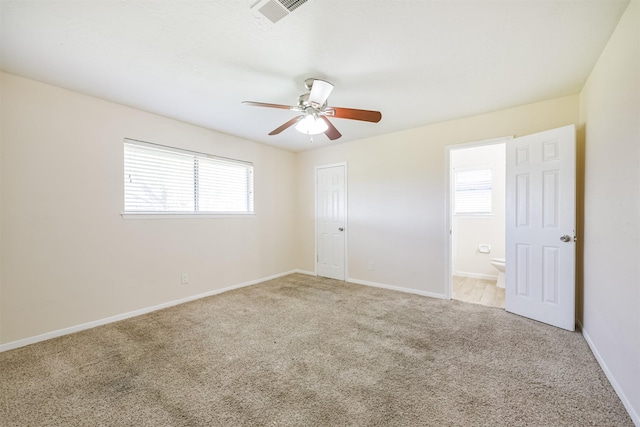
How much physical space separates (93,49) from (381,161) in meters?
3.42

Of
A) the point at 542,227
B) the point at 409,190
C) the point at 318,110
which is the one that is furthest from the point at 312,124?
the point at 542,227

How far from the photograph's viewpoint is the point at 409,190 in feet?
12.4

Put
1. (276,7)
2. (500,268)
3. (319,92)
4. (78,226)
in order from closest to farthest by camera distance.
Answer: (276,7) → (319,92) → (78,226) → (500,268)

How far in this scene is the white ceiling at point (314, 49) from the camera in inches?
62.0

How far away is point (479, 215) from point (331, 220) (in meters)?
2.65

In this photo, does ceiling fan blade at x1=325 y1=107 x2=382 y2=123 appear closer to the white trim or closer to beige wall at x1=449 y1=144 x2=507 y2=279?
the white trim

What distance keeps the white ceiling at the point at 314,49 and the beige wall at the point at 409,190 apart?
1.13ft

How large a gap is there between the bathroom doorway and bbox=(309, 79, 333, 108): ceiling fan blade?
126 inches

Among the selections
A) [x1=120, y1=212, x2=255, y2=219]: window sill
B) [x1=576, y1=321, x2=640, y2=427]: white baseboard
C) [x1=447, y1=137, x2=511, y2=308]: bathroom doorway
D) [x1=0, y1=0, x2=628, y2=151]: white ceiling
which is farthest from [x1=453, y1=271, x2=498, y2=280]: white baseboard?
[x1=120, y1=212, x2=255, y2=219]: window sill

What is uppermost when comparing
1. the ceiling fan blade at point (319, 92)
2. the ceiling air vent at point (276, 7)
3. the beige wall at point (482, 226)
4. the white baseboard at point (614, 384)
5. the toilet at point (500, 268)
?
the ceiling air vent at point (276, 7)

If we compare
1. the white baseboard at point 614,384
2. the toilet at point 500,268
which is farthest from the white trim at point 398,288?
the white baseboard at point 614,384

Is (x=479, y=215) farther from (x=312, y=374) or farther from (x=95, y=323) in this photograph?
(x=95, y=323)

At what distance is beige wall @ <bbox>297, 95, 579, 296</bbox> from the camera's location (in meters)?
3.07

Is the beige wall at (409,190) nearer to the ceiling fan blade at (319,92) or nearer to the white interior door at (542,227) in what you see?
the white interior door at (542,227)
